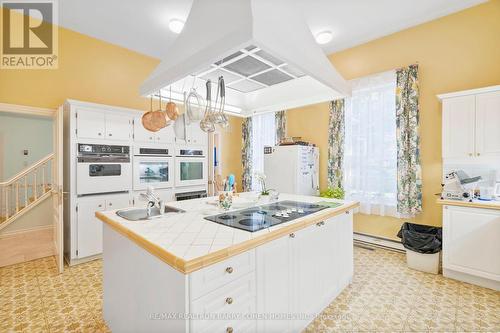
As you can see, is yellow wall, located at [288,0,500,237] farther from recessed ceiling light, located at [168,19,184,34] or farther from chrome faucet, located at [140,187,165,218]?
chrome faucet, located at [140,187,165,218]

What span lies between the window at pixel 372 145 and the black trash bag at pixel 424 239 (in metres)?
0.49

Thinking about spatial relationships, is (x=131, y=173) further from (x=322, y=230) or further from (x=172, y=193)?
(x=322, y=230)

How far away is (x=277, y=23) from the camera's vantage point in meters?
1.31

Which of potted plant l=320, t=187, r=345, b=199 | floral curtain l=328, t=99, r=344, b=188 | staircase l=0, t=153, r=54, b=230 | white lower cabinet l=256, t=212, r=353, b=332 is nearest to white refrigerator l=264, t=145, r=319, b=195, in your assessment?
floral curtain l=328, t=99, r=344, b=188

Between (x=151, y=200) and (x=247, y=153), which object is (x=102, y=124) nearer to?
(x=151, y=200)

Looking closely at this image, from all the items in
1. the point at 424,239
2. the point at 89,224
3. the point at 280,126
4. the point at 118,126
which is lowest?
the point at 424,239

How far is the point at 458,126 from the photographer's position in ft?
9.21

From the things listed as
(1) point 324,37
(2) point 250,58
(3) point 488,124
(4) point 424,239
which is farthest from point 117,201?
(3) point 488,124

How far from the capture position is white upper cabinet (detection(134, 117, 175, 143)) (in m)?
3.55

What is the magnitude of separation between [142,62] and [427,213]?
16.8 ft

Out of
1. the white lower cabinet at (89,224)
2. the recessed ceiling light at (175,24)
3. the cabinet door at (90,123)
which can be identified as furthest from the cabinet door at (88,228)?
the recessed ceiling light at (175,24)

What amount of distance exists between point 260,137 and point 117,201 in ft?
10.4

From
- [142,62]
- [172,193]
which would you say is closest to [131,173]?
[172,193]

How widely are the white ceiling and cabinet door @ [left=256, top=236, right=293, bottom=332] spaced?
9.61 feet
